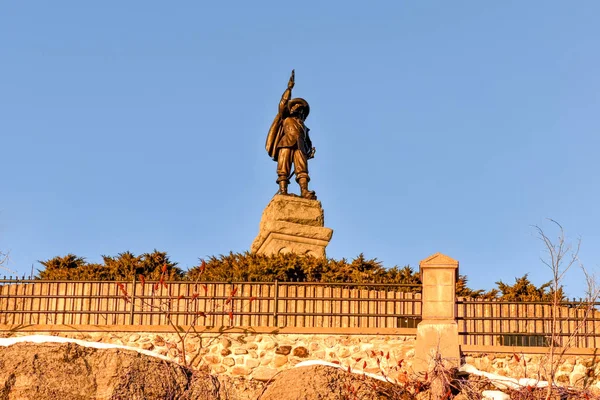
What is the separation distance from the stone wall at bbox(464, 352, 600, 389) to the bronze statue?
6.96 m

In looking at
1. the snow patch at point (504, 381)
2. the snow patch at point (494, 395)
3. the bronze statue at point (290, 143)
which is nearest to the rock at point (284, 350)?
the snow patch at point (504, 381)

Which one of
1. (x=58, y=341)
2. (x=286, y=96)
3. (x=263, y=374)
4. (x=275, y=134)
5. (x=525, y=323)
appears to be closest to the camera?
(x=58, y=341)

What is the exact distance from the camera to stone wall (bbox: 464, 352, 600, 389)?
15.8m

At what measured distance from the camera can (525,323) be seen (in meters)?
16.6

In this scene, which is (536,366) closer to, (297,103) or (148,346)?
(148,346)

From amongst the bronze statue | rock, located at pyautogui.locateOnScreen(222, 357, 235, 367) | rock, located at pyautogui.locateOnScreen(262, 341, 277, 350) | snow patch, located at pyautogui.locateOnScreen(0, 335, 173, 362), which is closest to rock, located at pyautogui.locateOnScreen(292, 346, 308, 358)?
rock, located at pyautogui.locateOnScreen(262, 341, 277, 350)

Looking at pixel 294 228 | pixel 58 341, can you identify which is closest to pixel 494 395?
pixel 58 341

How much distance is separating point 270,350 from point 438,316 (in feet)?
8.10

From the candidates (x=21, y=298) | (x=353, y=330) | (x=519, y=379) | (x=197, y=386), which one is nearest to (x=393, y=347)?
(x=353, y=330)

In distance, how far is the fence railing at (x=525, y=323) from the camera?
16.3 metres

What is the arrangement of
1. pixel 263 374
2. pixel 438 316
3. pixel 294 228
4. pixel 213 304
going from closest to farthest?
1. pixel 263 374
2. pixel 438 316
3. pixel 213 304
4. pixel 294 228

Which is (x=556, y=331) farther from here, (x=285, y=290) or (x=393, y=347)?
(x=285, y=290)

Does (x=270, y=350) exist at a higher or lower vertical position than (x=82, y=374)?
higher

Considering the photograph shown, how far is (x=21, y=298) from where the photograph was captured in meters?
17.2
